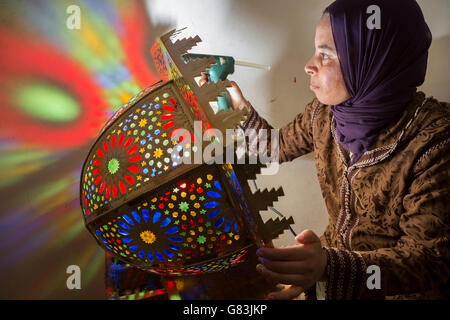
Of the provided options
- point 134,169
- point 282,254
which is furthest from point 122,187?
point 282,254

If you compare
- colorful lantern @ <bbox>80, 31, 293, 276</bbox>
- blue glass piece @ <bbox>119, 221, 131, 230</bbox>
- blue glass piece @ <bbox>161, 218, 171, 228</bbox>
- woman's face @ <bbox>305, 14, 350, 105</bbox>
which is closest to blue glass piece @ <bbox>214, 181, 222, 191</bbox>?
colorful lantern @ <bbox>80, 31, 293, 276</bbox>

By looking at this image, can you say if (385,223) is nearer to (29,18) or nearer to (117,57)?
(117,57)

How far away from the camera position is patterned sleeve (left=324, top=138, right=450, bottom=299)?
26.9 inches

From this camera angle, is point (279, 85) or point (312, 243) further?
point (279, 85)

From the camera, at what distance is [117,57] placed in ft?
3.63

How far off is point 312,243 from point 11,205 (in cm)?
116

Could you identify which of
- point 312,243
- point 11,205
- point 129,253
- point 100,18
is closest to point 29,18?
point 100,18

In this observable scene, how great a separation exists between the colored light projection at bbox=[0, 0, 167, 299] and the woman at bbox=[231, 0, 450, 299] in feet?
2.32

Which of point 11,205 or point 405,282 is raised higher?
point 11,205

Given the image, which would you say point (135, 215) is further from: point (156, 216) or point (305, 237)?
point (305, 237)

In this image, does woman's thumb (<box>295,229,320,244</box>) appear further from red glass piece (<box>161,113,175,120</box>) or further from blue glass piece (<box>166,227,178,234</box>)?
red glass piece (<box>161,113,175,120</box>)

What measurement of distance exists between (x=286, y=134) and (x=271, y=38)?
0.39 m
